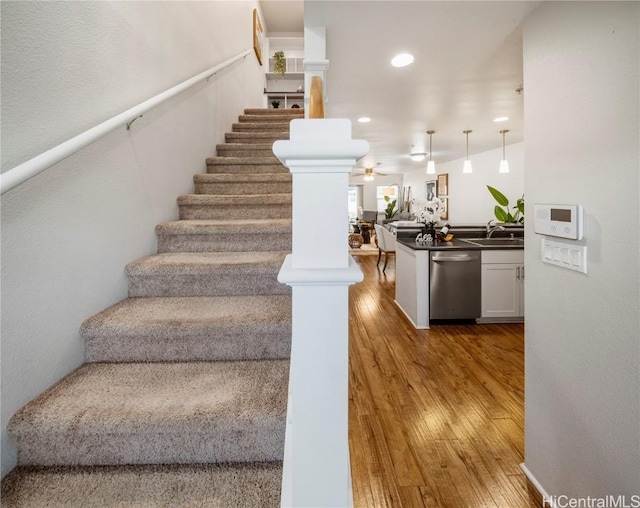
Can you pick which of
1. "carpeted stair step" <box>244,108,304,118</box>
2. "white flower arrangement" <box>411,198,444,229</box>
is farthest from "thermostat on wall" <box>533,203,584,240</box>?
"carpeted stair step" <box>244,108,304,118</box>

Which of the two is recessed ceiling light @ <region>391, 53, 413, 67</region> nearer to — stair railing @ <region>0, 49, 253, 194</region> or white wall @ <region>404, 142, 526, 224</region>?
stair railing @ <region>0, 49, 253, 194</region>

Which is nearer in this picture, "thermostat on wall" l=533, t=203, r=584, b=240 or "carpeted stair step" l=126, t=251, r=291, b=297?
"thermostat on wall" l=533, t=203, r=584, b=240

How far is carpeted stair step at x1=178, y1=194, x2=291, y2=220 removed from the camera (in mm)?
2326

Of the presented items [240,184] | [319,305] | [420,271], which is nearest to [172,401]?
[319,305]

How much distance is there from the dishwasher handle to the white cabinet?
0.12 meters

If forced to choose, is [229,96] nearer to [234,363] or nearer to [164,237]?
[164,237]

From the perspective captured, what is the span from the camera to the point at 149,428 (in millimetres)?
1001

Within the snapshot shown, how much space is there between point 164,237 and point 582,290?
6.77ft

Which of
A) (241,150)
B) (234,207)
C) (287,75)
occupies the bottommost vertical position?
(234,207)

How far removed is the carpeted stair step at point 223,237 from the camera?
6.54 feet

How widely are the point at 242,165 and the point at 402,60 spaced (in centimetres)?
158

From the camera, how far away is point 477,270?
3826mm

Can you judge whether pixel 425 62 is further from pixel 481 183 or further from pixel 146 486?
pixel 481 183

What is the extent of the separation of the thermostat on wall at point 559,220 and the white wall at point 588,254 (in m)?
0.03
